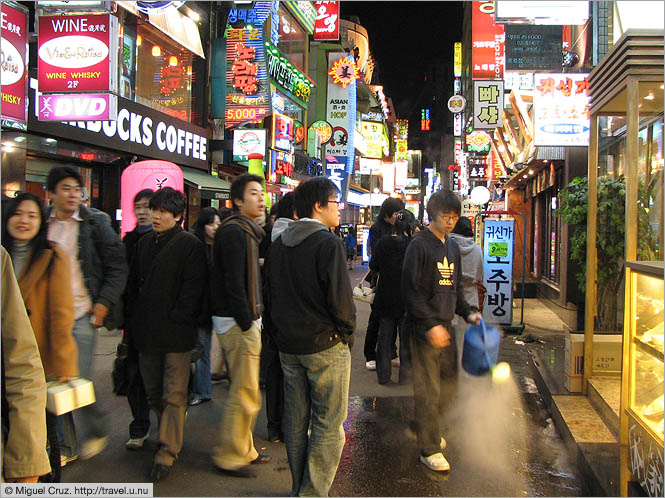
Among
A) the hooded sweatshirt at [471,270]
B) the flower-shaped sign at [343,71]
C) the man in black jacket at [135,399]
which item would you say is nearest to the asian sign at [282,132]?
the flower-shaped sign at [343,71]

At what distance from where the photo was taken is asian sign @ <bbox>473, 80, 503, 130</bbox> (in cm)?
→ 1627

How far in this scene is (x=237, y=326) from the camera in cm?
393

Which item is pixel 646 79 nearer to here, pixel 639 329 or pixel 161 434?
pixel 639 329

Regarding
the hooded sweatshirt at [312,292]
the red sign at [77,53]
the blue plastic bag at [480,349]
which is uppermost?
the red sign at [77,53]

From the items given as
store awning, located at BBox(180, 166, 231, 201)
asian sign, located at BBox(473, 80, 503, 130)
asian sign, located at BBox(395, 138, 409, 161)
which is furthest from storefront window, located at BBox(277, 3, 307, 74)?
asian sign, located at BBox(395, 138, 409, 161)

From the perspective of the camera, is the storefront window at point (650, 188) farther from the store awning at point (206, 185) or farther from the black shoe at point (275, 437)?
the store awning at point (206, 185)

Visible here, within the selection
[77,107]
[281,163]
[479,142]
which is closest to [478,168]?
[479,142]

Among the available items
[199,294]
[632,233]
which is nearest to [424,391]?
[199,294]

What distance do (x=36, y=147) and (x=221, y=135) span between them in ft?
27.8

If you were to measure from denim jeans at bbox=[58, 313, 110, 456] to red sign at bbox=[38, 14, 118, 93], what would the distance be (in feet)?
18.4

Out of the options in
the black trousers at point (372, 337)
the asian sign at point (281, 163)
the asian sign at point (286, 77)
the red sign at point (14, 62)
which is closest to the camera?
the black trousers at point (372, 337)

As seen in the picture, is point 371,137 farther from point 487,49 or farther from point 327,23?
point 487,49

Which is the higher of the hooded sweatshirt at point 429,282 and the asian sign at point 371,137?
the asian sign at point 371,137

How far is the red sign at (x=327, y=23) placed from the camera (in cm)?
2917
